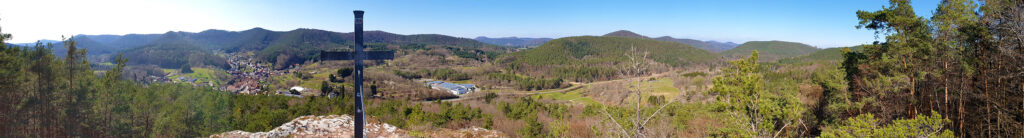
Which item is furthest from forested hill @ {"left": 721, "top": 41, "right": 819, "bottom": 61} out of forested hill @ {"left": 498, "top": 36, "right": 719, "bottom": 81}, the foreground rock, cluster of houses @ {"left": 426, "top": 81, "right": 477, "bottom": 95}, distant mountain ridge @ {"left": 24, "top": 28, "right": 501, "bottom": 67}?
the foreground rock

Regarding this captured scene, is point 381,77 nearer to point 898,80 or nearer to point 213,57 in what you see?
point 213,57

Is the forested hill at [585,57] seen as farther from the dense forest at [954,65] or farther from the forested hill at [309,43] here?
the dense forest at [954,65]

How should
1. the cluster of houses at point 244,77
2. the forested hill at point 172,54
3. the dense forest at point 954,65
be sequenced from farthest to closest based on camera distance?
the cluster of houses at point 244,77 < the forested hill at point 172,54 < the dense forest at point 954,65

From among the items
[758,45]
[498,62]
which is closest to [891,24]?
[498,62]

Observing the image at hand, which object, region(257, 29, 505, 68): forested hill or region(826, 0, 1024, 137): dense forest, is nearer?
region(826, 0, 1024, 137): dense forest

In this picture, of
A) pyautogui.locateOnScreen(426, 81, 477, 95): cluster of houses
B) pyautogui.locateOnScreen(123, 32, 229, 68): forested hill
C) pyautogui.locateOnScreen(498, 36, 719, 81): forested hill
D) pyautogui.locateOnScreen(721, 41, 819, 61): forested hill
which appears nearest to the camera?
pyautogui.locateOnScreen(123, 32, 229, 68): forested hill

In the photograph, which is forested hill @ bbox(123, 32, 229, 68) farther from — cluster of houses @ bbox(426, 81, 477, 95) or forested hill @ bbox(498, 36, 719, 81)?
forested hill @ bbox(498, 36, 719, 81)

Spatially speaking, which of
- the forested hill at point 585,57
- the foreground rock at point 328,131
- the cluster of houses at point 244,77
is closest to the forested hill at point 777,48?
the forested hill at point 585,57

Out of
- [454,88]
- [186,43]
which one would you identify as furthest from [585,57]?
[186,43]

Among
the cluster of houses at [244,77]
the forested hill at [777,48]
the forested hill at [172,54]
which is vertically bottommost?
the cluster of houses at [244,77]

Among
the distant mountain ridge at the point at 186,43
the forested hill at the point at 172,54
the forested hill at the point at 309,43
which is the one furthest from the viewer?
the forested hill at the point at 309,43

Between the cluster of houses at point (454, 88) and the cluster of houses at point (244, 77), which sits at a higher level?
the cluster of houses at point (244, 77)
